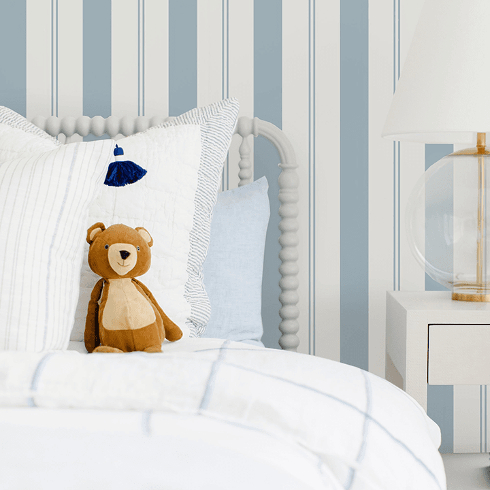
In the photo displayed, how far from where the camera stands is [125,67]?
1.64 m

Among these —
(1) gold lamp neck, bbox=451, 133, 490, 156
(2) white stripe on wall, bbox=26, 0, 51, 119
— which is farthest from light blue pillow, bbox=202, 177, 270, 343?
(2) white stripe on wall, bbox=26, 0, 51, 119

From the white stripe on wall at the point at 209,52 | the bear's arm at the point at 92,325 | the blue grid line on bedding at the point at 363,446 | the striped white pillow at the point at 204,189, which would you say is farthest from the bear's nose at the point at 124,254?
the white stripe on wall at the point at 209,52

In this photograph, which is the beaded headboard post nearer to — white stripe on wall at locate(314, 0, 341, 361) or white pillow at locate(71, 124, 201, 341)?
white stripe on wall at locate(314, 0, 341, 361)

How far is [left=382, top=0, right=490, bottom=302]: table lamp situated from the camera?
1.16 m

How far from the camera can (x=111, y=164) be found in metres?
0.95

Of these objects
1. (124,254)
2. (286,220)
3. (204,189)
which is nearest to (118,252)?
(124,254)

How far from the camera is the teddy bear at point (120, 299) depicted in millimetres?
889

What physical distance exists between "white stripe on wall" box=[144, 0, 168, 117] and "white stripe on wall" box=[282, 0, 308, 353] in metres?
0.36

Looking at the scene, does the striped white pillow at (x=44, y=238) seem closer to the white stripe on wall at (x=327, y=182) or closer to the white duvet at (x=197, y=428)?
the white duvet at (x=197, y=428)

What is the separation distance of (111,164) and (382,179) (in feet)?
3.11

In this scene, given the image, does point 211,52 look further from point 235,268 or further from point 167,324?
point 167,324

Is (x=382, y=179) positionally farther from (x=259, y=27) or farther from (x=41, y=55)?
(x=41, y=55)

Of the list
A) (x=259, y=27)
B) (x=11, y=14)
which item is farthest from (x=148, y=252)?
(x=11, y=14)

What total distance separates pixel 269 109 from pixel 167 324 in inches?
35.7
